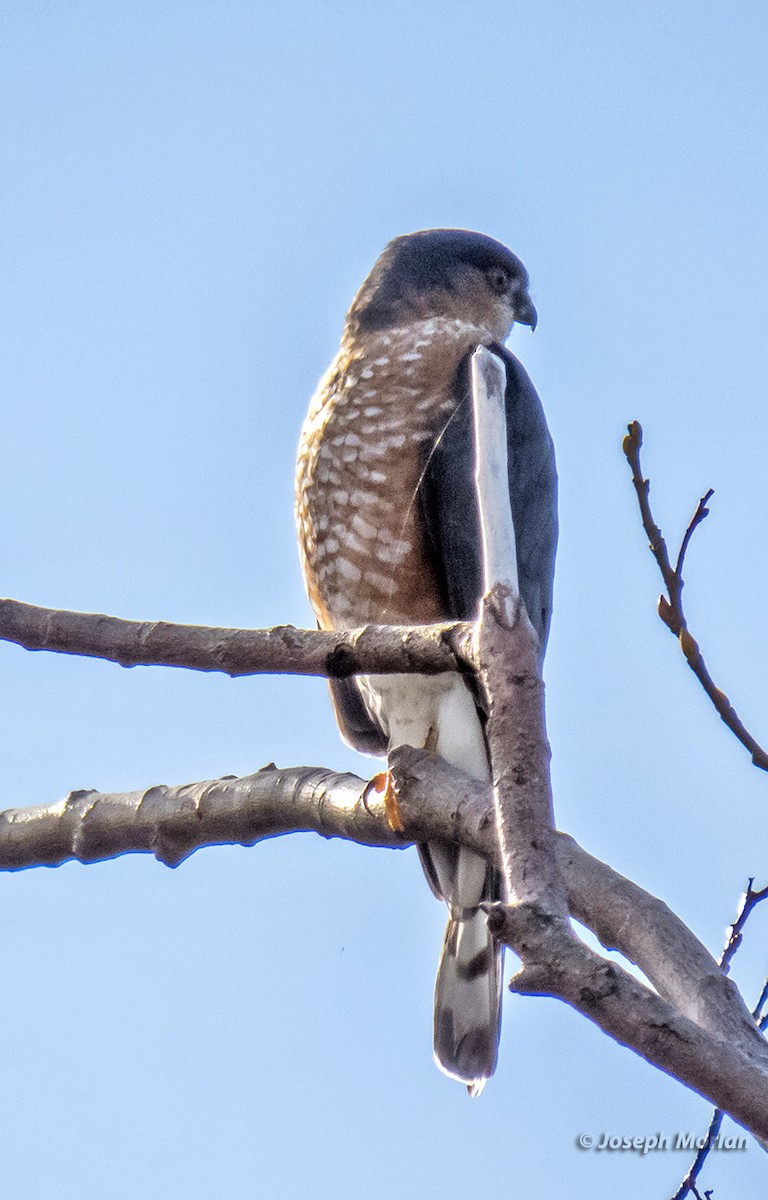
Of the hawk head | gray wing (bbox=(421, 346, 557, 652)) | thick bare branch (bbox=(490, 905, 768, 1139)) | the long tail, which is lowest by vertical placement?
thick bare branch (bbox=(490, 905, 768, 1139))

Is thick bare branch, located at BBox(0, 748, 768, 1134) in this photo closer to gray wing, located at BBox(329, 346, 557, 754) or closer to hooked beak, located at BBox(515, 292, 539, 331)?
gray wing, located at BBox(329, 346, 557, 754)

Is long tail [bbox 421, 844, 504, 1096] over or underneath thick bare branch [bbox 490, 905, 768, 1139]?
over

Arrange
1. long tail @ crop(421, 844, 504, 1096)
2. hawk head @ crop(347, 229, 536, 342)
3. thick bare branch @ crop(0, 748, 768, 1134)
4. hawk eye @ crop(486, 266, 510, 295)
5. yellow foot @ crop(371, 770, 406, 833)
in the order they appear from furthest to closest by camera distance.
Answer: hawk eye @ crop(486, 266, 510, 295)
hawk head @ crop(347, 229, 536, 342)
long tail @ crop(421, 844, 504, 1096)
yellow foot @ crop(371, 770, 406, 833)
thick bare branch @ crop(0, 748, 768, 1134)

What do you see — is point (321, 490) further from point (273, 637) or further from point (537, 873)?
point (537, 873)

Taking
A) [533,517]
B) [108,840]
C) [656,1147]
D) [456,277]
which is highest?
[456,277]

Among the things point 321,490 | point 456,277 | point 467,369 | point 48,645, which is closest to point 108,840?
point 48,645

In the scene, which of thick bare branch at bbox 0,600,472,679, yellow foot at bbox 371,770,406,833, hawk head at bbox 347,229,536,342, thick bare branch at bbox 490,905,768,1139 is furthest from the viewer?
hawk head at bbox 347,229,536,342

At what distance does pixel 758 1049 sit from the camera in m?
1.75

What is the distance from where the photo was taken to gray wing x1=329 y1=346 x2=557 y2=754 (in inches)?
A: 148

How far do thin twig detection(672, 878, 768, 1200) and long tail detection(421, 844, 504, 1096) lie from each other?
848mm

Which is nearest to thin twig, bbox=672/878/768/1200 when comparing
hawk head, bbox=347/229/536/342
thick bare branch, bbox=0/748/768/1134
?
thick bare branch, bbox=0/748/768/1134

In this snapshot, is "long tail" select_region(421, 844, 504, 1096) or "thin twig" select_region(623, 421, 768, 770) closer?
"thin twig" select_region(623, 421, 768, 770)

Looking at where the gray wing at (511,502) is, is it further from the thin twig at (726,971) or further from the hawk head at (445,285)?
the thin twig at (726,971)

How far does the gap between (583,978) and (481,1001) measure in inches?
95.3
